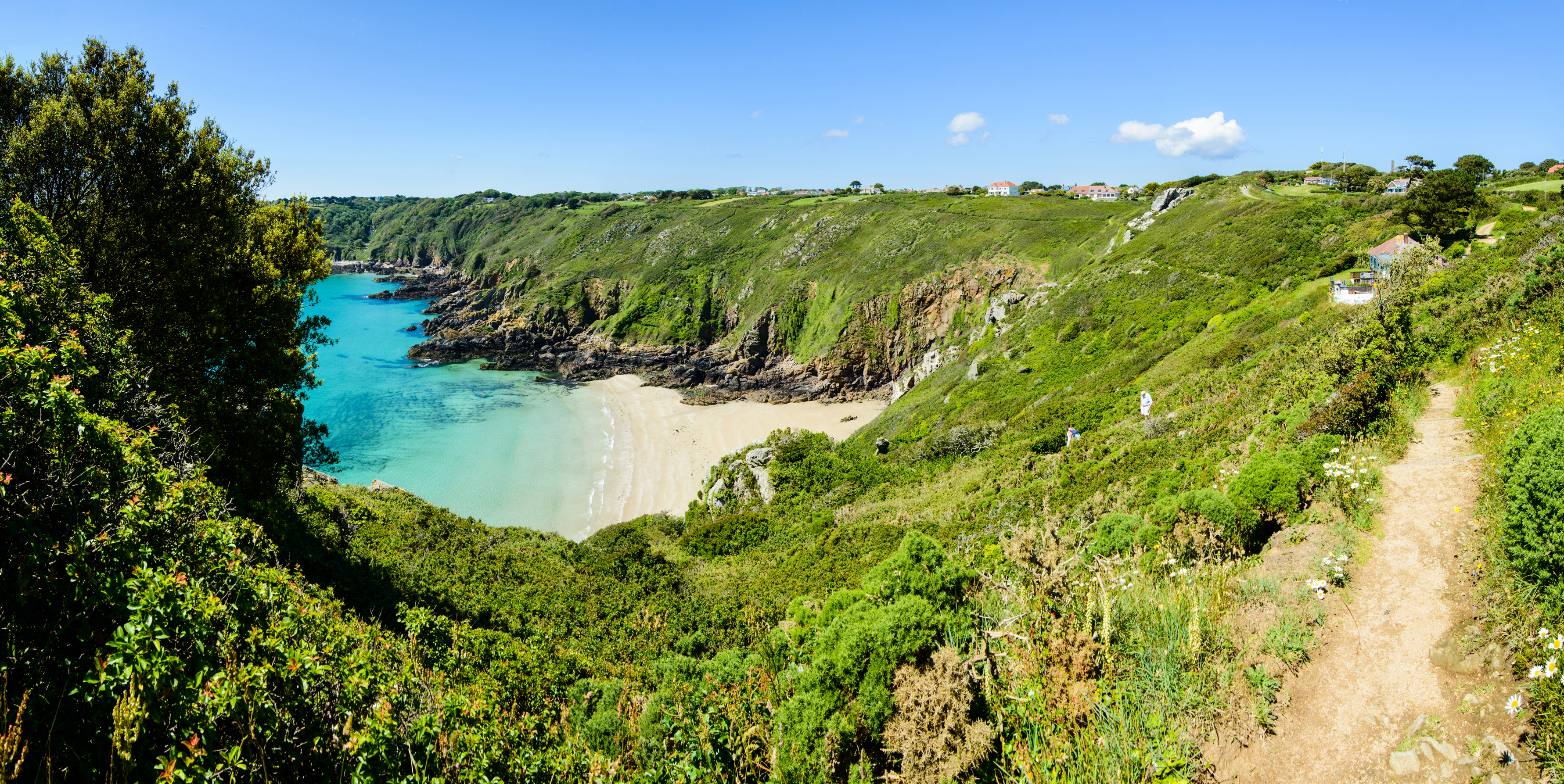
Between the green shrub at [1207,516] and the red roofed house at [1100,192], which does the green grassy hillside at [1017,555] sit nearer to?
the green shrub at [1207,516]

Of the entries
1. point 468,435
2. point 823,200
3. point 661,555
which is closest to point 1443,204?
point 661,555

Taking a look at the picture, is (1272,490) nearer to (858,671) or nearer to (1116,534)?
(1116,534)

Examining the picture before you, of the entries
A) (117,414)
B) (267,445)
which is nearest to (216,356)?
(267,445)

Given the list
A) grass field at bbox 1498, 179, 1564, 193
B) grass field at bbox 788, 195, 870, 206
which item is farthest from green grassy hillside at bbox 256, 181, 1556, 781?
grass field at bbox 788, 195, 870, 206

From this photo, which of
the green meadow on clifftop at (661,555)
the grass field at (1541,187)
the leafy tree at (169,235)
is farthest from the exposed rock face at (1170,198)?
the leafy tree at (169,235)

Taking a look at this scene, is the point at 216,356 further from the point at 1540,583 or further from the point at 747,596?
the point at 1540,583

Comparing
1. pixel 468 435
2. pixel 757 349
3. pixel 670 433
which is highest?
pixel 757 349
